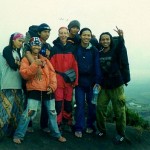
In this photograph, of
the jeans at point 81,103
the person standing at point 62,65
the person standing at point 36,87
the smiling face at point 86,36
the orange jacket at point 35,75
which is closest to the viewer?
the orange jacket at point 35,75

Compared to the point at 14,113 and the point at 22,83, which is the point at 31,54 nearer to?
the point at 22,83

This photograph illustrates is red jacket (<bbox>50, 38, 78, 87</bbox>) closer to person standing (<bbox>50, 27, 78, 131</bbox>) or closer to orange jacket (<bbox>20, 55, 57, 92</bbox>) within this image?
person standing (<bbox>50, 27, 78, 131</bbox>)

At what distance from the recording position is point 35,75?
7.95 meters

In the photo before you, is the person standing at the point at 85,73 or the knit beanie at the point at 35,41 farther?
the person standing at the point at 85,73

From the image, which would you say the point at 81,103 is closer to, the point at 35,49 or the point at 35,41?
the point at 35,49

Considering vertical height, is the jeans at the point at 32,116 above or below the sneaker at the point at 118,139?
above

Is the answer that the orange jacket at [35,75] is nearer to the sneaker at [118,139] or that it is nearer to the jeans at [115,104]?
the jeans at [115,104]

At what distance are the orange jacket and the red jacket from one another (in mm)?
366

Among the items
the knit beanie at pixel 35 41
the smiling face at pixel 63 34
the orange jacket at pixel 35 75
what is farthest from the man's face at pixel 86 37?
the knit beanie at pixel 35 41

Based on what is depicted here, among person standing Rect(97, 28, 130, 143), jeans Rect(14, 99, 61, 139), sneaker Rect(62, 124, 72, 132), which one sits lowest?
sneaker Rect(62, 124, 72, 132)

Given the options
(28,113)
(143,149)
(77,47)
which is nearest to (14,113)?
(28,113)

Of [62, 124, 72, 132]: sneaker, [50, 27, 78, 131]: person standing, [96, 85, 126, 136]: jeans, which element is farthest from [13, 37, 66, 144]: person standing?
[96, 85, 126, 136]: jeans

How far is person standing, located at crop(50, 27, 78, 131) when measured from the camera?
27.9 feet

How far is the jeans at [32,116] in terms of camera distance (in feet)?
25.8
